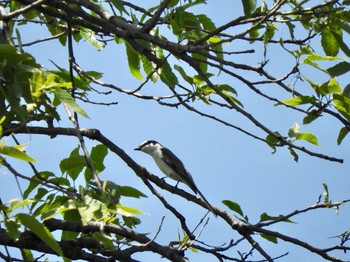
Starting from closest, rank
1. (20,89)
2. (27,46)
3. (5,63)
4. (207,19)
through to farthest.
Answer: (5,63) → (20,89) → (207,19) → (27,46)

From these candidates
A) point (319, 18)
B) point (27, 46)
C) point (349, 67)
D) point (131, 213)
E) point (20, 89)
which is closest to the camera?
point (131, 213)

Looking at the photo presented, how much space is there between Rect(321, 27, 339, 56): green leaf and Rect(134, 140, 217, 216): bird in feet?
13.9

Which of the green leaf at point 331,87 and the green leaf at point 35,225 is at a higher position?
the green leaf at point 331,87

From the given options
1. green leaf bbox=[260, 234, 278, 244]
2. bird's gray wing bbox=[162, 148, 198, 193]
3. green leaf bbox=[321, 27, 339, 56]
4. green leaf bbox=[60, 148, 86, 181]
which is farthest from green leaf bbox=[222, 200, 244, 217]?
bird's gray wing bbox=[162, 148, 198, 193]

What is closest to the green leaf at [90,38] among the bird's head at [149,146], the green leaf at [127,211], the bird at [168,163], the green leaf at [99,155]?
the green leaf at [99,155]

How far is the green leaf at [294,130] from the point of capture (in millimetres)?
4517

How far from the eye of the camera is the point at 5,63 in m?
3.15

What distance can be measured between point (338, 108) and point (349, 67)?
23 cm

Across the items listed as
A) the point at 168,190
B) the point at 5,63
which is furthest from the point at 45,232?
the point at 168,190

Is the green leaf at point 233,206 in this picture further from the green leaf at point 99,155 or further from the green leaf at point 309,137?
the green leaf at point 99,155

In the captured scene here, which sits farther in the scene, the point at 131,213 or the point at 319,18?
the point at 319,18

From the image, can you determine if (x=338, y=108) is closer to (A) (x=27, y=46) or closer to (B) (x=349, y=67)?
(B) (x=349, y=67)

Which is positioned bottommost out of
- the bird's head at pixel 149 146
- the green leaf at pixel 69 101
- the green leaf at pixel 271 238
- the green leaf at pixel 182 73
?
the green leaf at pixel 69 101

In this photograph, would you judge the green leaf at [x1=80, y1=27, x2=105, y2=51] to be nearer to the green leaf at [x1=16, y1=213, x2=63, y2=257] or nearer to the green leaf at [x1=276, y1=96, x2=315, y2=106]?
the green leaf at [x1=276, y1=96, x2=315, y2=106]
